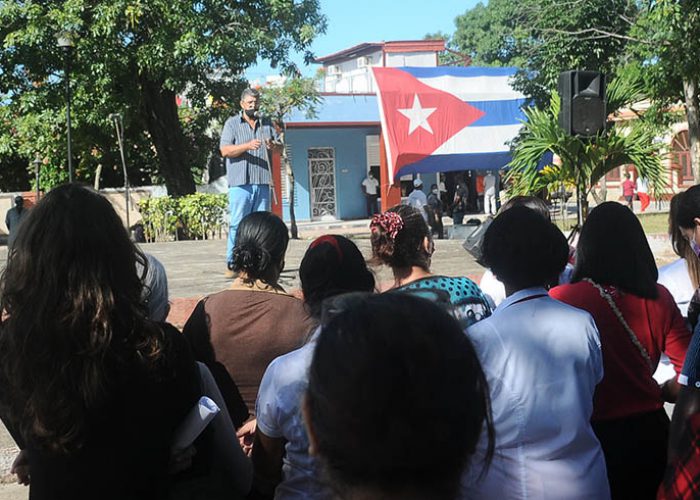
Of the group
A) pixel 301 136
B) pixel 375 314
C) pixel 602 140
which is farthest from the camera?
pixel 301 136

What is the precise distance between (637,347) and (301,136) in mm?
30332

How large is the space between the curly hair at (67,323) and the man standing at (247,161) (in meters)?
6.24

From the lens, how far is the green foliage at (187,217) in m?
21.9

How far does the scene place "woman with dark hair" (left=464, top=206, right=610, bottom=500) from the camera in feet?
8.73

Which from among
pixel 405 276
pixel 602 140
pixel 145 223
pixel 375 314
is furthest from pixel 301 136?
pixel 375 314

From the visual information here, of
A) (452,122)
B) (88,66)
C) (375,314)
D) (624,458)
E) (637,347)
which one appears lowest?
(624,458)

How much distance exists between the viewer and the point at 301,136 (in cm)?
3309

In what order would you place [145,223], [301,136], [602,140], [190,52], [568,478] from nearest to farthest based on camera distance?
1. [568,478]
2. [602,140]
3. [190,52]
4. [145,223]
5. [301,136]

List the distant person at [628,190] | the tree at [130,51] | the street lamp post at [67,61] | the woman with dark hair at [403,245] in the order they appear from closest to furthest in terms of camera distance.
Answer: the woman with dark hair at [403,245]
the street lamp post at [67,61]
the tree at [130,51]
the distant person at [628,190]

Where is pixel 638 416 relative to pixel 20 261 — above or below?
below

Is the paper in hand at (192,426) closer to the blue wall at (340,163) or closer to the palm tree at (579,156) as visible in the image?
the palm tree at (579,156)

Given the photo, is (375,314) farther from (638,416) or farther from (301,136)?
(301,136)

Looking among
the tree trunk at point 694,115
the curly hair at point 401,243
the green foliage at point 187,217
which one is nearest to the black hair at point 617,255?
the curly hair at point 401,243

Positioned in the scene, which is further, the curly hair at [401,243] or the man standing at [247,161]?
the man standing at [247,161]
